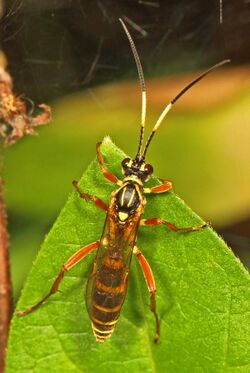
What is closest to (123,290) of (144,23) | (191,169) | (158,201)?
(158,201)

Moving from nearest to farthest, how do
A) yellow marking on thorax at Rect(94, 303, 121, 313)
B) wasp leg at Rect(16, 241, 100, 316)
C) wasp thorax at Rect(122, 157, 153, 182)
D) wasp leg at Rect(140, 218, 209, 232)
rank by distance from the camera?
wasp leg at Rect(140, 218, 209, 232), wasp leg at Rect(16, 241, 100, 316), yellow marking on thorax at Rect(94, 303, 121, 313), wasp thorax at Rect(122, 157, 153, 182)

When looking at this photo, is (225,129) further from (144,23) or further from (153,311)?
(153,311)

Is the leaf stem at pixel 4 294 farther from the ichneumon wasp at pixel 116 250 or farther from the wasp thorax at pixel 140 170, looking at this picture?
the wasp thorax at pixel 140 170

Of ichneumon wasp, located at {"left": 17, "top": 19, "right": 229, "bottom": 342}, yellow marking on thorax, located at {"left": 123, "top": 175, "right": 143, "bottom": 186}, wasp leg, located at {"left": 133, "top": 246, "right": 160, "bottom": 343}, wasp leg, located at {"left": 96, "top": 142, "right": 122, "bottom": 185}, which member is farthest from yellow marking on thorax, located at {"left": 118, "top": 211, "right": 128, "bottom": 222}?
wasp leg, located at {"left": 133, "top": 246, "right": 160, "bottom": 343}

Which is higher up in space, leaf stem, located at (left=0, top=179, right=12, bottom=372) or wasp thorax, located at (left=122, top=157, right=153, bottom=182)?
wasp thorax, located at (left=122, top=157, right=153, bottom=182)

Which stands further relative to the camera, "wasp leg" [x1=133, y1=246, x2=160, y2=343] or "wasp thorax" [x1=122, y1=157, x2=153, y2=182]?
"wasp thorax" [x1=122, y1=157, x2=153, y2=182]

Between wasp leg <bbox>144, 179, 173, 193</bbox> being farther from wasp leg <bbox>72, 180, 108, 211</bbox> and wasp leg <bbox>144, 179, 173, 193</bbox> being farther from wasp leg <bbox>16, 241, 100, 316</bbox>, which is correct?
wasp leg <bbox>16, 241, 100, 316</bbox>
